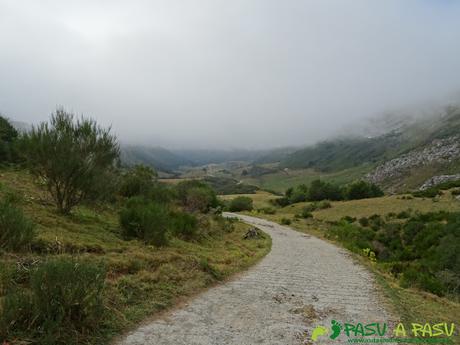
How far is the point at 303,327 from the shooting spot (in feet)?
20.4

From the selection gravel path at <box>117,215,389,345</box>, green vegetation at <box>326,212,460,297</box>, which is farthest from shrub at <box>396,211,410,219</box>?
gravel path at <box>117,215,389,345</box>

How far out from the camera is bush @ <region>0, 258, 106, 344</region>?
4711 mm

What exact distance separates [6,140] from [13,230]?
868 inches

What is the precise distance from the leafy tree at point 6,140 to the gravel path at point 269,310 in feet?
59.7

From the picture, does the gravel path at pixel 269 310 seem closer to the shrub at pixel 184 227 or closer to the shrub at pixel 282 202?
the shrub at pixel 184 227

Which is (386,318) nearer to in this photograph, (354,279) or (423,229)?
(354,279)

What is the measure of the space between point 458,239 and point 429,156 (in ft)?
509

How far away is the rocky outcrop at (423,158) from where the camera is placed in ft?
480

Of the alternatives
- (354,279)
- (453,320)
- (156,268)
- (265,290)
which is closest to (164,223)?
(156,268)

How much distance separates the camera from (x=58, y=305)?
5.03 m

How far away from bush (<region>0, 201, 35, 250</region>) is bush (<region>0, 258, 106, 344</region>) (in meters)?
3.48

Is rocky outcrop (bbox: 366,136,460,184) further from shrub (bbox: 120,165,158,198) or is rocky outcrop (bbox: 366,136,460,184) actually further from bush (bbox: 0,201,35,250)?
bush (bbox: 0,201,35,250)

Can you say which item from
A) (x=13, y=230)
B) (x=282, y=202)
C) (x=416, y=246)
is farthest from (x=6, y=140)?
(x=282, y=202)

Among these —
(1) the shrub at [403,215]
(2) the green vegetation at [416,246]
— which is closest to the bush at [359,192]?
(2) the green vegetation at [416,246]
